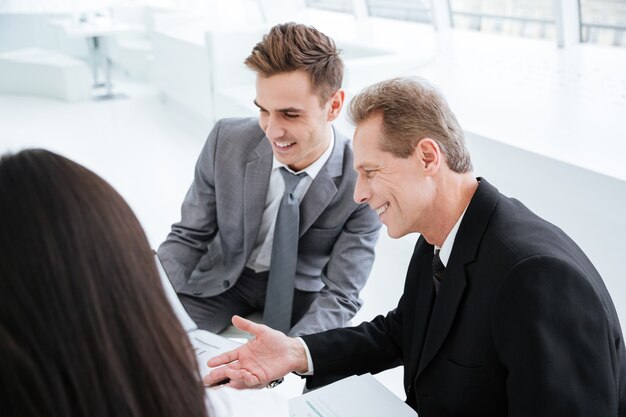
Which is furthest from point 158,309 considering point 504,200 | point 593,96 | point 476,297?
point 593,96

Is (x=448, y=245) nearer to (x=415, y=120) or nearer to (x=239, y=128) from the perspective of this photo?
(x=415, y=120)

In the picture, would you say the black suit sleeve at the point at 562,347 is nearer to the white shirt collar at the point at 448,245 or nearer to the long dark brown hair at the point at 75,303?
the white shirt collar at the point at 448,245

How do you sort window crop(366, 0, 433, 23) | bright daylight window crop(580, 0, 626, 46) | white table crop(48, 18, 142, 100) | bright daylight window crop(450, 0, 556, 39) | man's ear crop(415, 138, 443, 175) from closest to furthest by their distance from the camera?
man's ear crop(415, 138, 443, 175), bright daylight window crop(580, 0, 626, 46), bright daylight window crop(450, 0, 556, 39), window crop(366, 0, 433, 23), white table crop(48, 18, 142, 100)

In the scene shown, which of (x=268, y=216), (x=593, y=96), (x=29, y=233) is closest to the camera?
(x=29, y=233)

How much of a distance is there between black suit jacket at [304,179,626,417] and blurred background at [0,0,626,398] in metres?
0.66

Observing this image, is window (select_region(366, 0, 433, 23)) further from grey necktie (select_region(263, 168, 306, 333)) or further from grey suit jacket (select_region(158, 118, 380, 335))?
grey necktie (select_region(263, 168, 306, 333))

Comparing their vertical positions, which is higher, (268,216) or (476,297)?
(476,297)

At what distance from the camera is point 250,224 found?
206 cm

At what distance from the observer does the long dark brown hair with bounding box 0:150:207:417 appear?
59 centimetres

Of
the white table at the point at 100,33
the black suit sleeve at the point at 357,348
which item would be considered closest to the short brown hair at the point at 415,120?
the black suit sleeve at the point at 357,348

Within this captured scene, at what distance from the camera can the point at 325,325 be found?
1.90 meters

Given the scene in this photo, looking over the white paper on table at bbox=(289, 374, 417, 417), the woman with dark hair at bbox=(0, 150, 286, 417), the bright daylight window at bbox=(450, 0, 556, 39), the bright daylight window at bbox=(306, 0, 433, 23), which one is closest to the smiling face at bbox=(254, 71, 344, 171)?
the white paper on table at bbox=(289, 374, 417, 417)

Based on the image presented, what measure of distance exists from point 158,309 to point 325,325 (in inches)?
50.5

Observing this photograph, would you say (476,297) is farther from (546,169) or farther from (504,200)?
(546,169)
